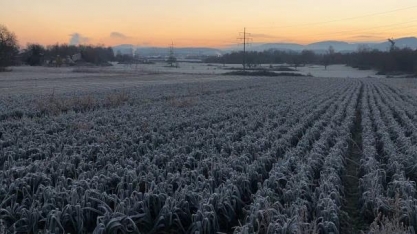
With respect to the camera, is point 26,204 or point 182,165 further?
point 182,165

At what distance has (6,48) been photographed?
3445 inches

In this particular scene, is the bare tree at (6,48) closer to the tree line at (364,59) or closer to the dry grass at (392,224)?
the tree line at (364,59)

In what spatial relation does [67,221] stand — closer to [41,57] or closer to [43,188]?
[43,188]

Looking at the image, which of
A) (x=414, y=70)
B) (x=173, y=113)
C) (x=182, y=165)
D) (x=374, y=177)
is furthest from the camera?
(x=414, y=70)

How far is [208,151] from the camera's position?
369 inches

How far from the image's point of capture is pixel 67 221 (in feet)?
17.8

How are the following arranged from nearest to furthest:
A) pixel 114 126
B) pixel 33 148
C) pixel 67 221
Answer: pixel 67 221
pixel 33 148
pixel 114 126

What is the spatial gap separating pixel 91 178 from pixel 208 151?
3.03 m

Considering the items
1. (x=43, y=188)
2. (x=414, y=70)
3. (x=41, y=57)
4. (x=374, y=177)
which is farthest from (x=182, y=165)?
(x=41, y=57)

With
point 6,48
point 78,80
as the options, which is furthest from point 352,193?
point 6,48

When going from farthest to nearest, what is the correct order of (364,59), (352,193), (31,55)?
1. (364,59)
2. (31,55)
3. (352,193)

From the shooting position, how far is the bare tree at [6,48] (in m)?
83.1

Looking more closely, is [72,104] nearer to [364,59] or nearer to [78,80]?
[78,80]

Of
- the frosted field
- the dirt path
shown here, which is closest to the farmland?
the dirt path
